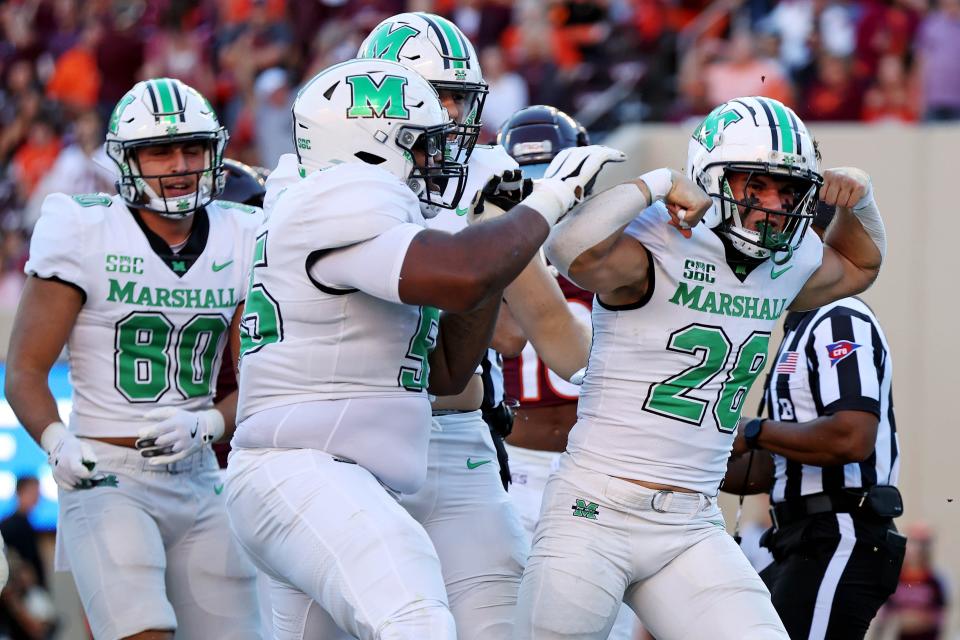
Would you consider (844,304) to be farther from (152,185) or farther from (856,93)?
(856,93)

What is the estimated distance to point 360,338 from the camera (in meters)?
3.62

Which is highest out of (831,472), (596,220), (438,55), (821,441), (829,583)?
(438,55)

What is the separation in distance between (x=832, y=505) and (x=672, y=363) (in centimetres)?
122

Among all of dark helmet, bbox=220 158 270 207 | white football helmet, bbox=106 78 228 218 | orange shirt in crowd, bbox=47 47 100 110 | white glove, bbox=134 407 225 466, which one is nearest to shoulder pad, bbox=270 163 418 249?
white glove, bbox=134 407 225 466

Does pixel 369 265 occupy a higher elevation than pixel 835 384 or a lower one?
higher

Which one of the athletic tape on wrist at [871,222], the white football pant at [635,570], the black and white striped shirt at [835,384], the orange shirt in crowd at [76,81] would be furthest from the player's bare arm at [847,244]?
the orange shirt in crowd at [76,81]

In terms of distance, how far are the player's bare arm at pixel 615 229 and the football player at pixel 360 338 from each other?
9cm

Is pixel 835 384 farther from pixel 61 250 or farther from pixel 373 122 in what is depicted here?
pixel 61 250

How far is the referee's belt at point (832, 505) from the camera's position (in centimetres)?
482

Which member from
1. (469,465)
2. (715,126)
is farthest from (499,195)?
(469,465)

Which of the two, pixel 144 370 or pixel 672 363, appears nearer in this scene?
pixel 672 363

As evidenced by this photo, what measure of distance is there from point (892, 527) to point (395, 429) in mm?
1996

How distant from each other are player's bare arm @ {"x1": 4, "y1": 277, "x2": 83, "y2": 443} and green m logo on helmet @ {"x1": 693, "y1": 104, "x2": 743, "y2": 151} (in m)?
1.98

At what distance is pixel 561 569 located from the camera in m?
3.82
